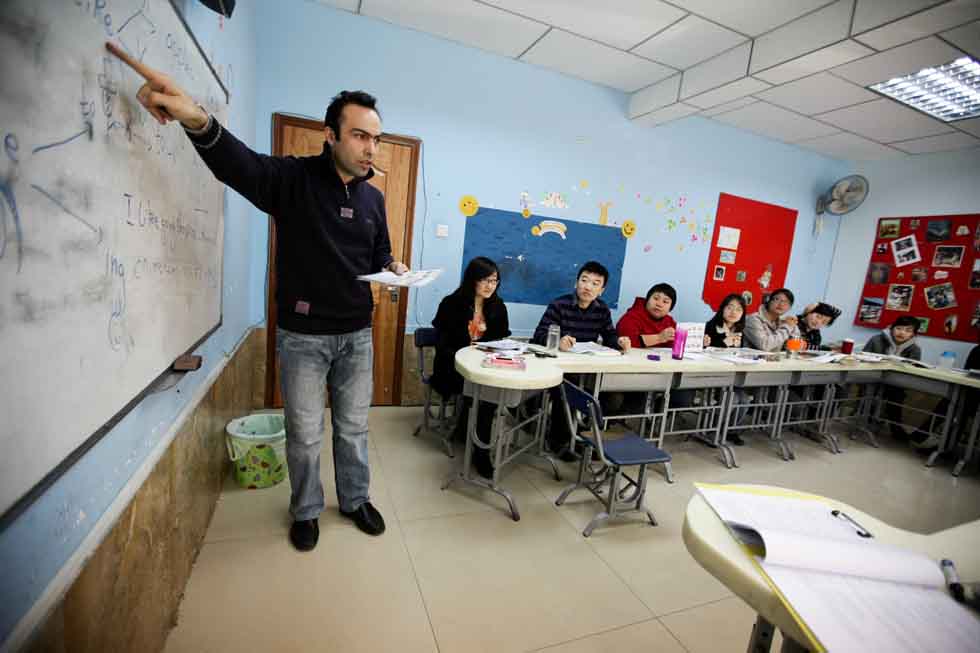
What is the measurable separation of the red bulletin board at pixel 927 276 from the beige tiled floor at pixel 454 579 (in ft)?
9.55

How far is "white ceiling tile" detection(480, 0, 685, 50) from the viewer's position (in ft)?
8.21

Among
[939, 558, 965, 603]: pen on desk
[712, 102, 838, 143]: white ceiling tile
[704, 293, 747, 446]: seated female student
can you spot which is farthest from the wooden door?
[712, 102, 838, 143]: white ceiling tile

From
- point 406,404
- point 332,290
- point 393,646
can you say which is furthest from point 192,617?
point 406,404

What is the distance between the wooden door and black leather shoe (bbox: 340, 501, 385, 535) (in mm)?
1561

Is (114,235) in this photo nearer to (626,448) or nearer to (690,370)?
(626,448)

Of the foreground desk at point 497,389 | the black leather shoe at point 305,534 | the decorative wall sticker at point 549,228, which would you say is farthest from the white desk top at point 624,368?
the decorative wall sticker at point 549,228

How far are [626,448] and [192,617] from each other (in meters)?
1.84

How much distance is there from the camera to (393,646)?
4.24ft

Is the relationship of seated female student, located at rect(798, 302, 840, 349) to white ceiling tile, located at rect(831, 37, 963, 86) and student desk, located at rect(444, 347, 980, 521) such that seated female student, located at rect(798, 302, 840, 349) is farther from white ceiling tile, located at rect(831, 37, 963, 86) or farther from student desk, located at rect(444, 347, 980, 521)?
white ceiling tile, located at rect(831, 37, 963, 86)

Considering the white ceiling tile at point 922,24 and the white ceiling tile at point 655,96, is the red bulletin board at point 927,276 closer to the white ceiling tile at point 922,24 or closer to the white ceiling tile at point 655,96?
the white ceiling tile at point 922,24

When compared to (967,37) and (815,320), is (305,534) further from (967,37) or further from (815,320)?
(815,320)

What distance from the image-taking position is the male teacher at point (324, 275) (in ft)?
4.66

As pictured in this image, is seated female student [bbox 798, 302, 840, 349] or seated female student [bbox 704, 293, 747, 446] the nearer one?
seated female student [bbox 704, 293, 747, 446]

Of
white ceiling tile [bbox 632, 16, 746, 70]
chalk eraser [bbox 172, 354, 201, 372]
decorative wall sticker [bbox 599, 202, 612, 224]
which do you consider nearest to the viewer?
chalk eraser [bbox 172, 354, 201, 372]
